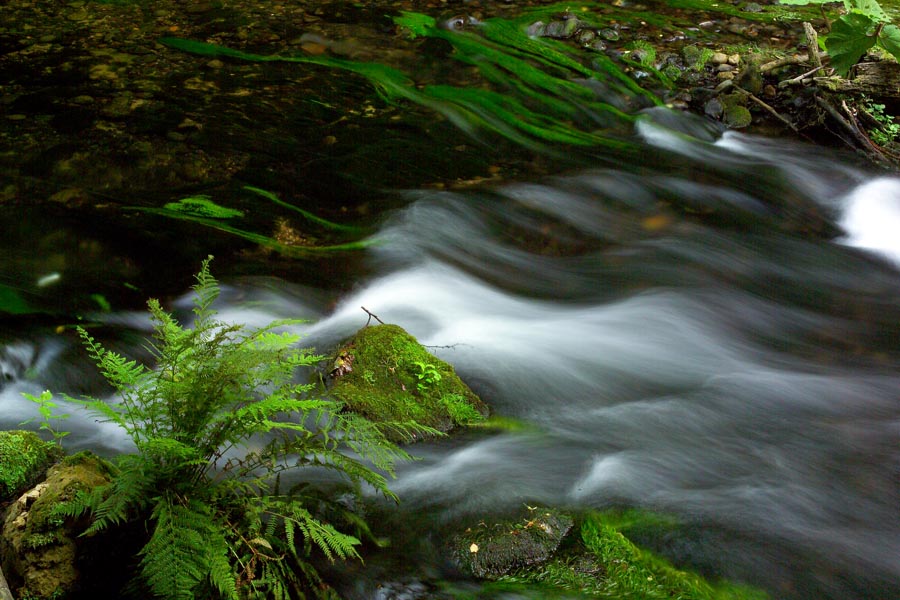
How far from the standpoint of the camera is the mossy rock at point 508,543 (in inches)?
116

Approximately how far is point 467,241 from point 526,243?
46 cm

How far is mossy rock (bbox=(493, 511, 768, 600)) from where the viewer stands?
2.84 metres

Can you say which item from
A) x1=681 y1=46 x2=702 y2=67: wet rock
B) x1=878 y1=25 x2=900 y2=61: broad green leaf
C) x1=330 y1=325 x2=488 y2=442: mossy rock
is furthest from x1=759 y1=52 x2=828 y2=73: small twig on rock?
x1=330 y1=325 x2=488 y2=442: mossy rock

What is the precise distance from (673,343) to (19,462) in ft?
11.9

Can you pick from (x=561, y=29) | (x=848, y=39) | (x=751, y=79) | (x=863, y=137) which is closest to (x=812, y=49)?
(x=751, y=79)

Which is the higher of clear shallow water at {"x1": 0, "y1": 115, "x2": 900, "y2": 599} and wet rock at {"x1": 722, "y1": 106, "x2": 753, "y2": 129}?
wet rock at {"x1": 722, "y1": 106, "x2": 753, "y2": 129}

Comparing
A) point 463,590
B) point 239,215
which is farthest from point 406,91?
point 463,590

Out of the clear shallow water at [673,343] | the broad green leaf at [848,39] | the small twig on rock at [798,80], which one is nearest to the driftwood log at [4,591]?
the clear shallow water at [673,343]

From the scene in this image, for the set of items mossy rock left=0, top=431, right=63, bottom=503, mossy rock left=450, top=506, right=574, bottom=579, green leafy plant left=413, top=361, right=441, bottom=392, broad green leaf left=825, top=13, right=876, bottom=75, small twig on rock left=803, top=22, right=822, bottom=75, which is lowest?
mossy rock left=450, top=506, right=574, bottom=579

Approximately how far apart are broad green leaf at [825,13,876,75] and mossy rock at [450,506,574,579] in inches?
201

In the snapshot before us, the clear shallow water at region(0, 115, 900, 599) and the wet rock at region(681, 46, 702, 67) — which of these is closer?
the clear shallow water at region(0, 115, 900, 599)

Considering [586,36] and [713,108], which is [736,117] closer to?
[713,108]

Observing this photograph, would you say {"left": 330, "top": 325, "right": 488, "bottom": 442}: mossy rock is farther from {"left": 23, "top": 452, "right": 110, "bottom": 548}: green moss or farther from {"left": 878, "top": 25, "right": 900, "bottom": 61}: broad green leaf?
{"left": 878, "top": 25, "right": 900, "bottom": 61}: broad green leaf

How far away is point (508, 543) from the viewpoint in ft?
9.83
